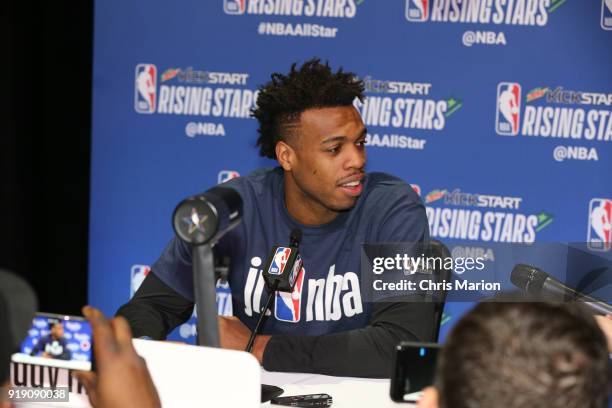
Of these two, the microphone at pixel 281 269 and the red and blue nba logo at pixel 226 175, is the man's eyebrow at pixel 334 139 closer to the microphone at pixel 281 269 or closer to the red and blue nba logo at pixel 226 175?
the microphone at pixel 281 269

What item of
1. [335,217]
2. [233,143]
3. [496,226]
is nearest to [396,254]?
[335,217]

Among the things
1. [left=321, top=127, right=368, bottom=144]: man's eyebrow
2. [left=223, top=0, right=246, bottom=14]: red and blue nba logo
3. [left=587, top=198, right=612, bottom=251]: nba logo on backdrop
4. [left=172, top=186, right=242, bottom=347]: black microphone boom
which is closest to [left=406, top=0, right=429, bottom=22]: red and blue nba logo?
[left=223, top=0, right=246, bottom=14]: red and blue nba logo

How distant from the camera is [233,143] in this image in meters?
4.77

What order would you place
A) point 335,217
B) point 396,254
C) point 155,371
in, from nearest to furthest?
point 155,371 < point 396,254 < point 335,217

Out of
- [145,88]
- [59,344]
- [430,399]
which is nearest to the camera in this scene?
[430,399]

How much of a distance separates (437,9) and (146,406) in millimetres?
3466

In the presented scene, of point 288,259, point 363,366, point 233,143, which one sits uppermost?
point 233,143

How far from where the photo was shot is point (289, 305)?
3.07m

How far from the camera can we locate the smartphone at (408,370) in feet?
5.89

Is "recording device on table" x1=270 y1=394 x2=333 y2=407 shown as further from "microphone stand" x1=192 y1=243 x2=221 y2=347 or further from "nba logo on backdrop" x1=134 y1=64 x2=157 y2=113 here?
"nba logo on backdrop" x1=134 y1=64 x2=157 y2=113

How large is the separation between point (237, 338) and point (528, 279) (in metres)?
0.97

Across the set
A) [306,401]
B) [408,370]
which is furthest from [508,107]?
[408,370]

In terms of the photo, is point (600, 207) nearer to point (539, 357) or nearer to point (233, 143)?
point (233, 143)

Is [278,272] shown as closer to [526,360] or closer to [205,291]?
[205,291]
